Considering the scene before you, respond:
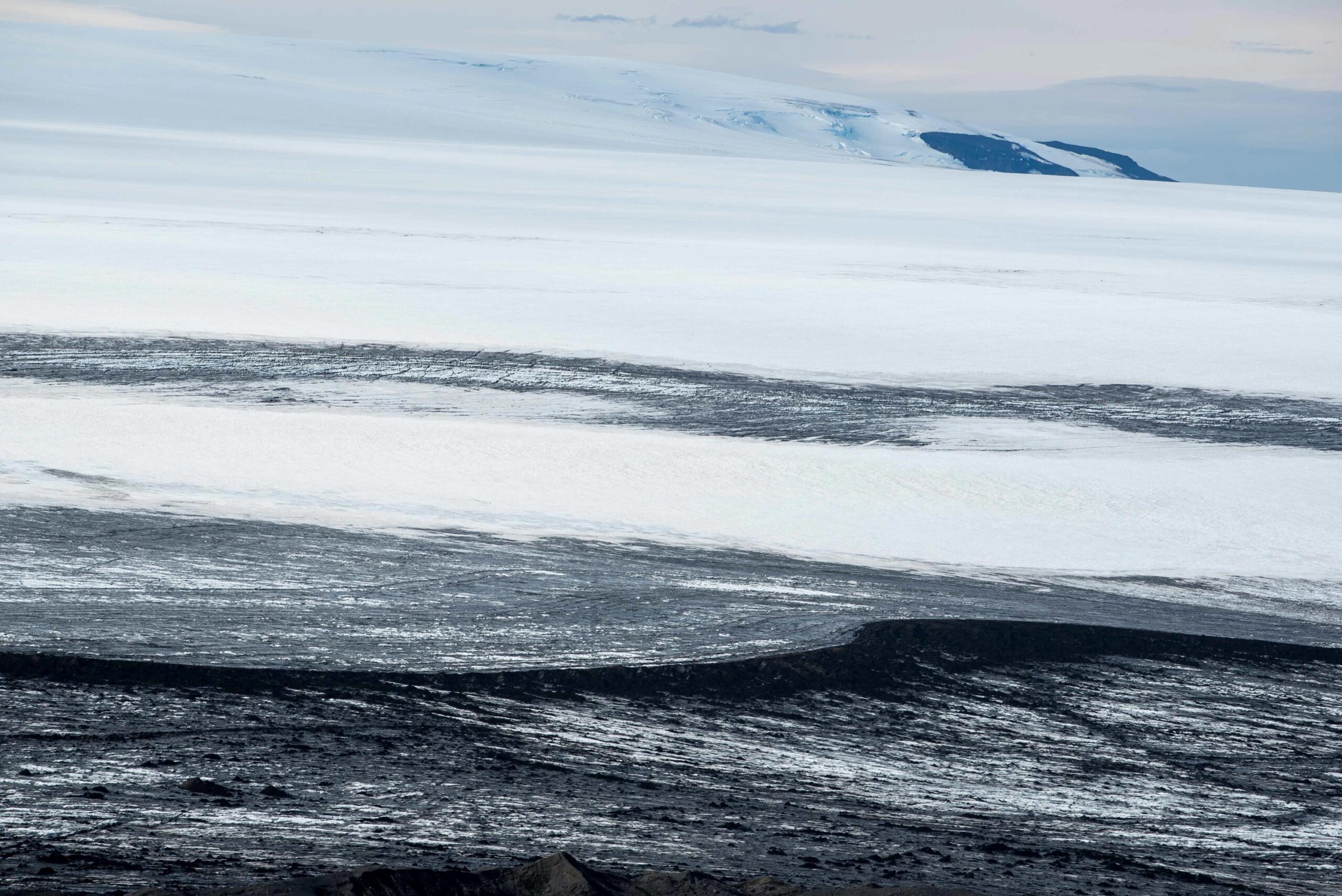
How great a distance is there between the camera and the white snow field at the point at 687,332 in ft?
23.5

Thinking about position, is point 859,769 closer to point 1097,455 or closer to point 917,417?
point 1097,455

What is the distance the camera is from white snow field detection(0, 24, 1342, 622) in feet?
23.5

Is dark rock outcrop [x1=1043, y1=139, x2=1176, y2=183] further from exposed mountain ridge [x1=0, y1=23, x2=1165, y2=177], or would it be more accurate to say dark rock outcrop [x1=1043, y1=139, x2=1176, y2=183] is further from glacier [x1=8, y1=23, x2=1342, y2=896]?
glacier [x1=8, y1=23, x2=1342, y2=896]

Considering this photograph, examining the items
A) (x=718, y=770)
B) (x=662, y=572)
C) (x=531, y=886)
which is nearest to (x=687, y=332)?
(x=662, y=572)

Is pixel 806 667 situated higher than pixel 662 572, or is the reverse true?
pixel 662 572

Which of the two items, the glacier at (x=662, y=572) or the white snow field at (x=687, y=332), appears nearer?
the glacier at (x=662, y=572)

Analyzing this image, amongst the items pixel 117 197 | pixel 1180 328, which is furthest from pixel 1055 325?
pixel 117 197

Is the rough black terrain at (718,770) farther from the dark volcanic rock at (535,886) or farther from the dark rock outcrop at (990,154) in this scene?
the dark rock outcrop at (990,154)

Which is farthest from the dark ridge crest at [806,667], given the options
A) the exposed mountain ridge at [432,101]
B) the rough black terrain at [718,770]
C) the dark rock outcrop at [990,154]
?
the dark rock outcrop at [990,154]

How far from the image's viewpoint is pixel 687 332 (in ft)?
43.4

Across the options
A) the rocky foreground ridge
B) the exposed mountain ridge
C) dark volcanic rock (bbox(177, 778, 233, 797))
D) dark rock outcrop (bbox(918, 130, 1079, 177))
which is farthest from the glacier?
dark rock outcrop (bbox(918, 130, 1079, 177))

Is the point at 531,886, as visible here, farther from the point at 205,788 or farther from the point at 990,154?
the point at 990,154

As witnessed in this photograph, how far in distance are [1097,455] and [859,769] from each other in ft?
17.5

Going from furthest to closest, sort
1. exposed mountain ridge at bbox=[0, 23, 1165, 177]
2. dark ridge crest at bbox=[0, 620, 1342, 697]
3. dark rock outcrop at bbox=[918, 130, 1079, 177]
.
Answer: dark rock outcrop at bbox=[918, 130, 1079, 177], exposed mountain ridge at bbox=[0, 23, 1165, 177], dark ridge crest at bbox=[0, 620, 1342, 697]
